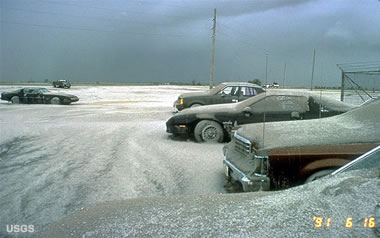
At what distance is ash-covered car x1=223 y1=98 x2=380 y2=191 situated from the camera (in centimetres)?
385

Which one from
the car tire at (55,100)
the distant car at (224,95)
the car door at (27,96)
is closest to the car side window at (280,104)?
the distant car at (224,95)

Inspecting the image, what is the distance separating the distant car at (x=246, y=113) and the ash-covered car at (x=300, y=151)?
2926mm

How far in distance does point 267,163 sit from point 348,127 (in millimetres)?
1266

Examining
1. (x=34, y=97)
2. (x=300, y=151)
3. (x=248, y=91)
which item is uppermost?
(x=248, y=91)

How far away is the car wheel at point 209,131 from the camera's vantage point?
8078 mm

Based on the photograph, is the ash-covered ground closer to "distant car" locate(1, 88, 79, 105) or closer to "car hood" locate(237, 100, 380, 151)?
"car hood" locate(237, 100, 380, 151)

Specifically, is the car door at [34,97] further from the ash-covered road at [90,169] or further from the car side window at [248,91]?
the car side window at [248,91]

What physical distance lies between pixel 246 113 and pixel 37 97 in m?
16.1

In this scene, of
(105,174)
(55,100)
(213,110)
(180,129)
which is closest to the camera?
(105,174)

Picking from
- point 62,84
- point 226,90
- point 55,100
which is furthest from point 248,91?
point 62,84

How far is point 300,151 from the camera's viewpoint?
13.0ft

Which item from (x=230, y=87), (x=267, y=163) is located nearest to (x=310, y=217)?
(x=267, y=163)
